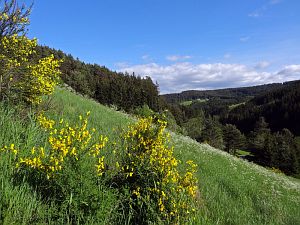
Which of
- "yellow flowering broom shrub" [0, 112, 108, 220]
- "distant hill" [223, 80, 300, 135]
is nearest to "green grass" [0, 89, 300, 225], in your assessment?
"yellow flowering broom shrub" [0, 112, 108, 220]

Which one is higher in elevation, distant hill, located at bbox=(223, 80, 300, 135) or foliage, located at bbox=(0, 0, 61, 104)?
foliage, located at bbox=(0, 0, 61, 104)

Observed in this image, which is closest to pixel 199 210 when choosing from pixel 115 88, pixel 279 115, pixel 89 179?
pixel 89 179

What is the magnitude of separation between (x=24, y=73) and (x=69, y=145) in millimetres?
4178

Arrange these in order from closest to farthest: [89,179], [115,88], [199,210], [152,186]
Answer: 1. [89,179]
2. [152,186]
3. [199,210]
4. [115,88]

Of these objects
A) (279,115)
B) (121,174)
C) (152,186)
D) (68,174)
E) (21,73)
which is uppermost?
(21,73)

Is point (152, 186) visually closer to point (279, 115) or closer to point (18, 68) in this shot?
point (18, 68)

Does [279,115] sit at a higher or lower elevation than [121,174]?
lower

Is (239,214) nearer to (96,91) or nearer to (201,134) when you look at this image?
(96,91)

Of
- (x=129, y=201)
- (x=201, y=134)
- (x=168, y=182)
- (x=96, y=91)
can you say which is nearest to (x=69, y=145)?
(x=129, y=201)

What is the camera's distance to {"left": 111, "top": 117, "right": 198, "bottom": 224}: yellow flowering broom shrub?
5.34m

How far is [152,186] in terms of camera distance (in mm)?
5539

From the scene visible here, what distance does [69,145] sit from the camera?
4840 mm

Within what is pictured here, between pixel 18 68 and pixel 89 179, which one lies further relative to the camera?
pixel 18 68

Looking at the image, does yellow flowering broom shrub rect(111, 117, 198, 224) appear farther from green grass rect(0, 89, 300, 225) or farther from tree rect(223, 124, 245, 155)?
tree rect(223, 124, 245, 155)
